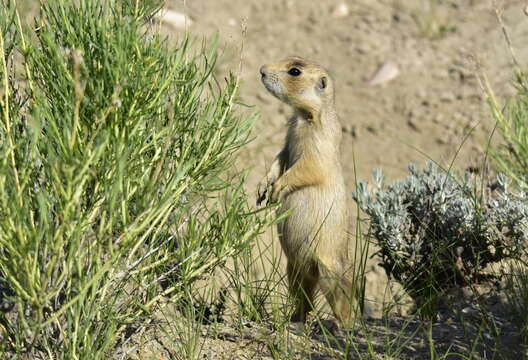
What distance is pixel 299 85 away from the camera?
4133 mm

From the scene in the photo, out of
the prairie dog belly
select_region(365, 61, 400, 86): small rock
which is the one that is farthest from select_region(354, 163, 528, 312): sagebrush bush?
select_region(365, 61, 400, 86): small rock

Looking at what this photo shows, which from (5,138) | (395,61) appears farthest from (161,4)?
(395,61)

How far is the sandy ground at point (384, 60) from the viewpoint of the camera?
6.55 metres

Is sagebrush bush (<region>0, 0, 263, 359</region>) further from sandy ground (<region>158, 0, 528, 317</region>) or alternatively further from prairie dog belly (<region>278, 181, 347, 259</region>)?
sandy ground (<region>158, 0, 528, 317</region>)

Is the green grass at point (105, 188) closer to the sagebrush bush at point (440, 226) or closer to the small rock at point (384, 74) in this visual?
the sagebrush bush at point (440, 226)

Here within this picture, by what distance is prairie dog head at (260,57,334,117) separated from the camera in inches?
162

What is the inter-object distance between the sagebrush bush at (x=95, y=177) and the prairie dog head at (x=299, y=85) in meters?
1.20

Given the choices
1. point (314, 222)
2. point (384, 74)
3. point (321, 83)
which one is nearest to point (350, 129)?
point (384, 74)

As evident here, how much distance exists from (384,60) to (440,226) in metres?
4.05

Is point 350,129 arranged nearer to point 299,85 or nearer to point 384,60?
point 384,60

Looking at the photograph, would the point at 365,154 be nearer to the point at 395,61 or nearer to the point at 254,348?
the point at 395,61

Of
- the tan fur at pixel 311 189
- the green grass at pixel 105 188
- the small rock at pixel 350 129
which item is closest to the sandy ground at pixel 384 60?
the small rock at pixel 350 129

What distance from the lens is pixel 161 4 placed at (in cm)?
288

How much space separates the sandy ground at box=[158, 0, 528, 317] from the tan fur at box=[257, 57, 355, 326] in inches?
71.9
